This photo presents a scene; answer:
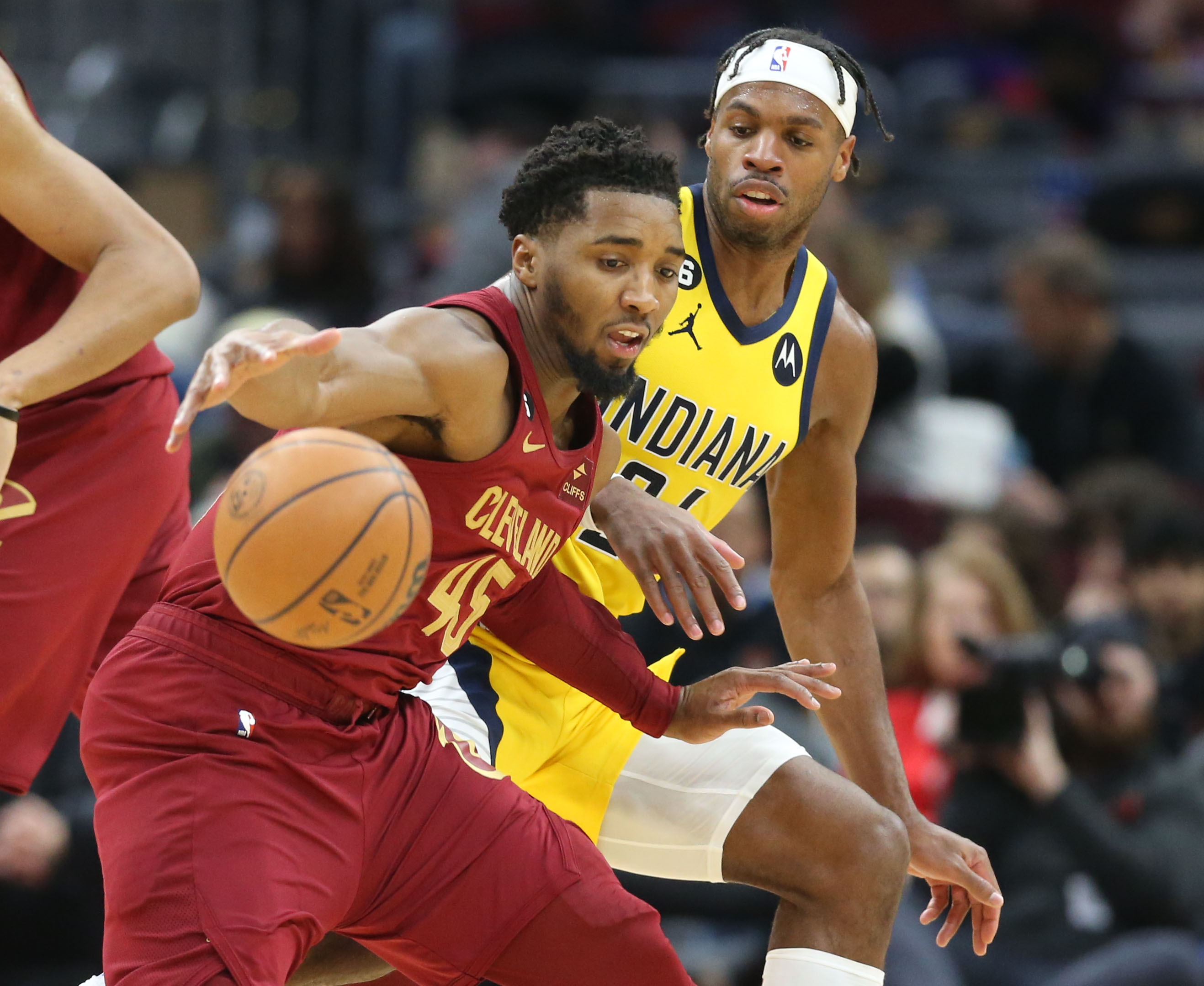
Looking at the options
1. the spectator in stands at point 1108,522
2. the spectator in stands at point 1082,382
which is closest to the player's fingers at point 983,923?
the spectator in stands at point 1108,522

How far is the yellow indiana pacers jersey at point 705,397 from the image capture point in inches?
184

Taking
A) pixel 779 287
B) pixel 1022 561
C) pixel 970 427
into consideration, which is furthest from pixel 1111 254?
pixel 779 287

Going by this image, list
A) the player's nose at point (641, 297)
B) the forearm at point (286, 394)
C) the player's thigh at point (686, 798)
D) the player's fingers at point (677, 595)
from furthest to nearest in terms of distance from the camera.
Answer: the player's thigh at point (686, 798)
the player's fingers at point (677, 595)
the player's nose at point (641, 297)
the forearm at point (286, 394)

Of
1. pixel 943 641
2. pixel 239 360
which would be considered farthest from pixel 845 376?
pixel 943 641

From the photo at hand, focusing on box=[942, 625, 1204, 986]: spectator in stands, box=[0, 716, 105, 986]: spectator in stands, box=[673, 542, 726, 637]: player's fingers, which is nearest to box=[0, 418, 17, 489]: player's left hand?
box=[673, 542, 726, 637]: player's fingers

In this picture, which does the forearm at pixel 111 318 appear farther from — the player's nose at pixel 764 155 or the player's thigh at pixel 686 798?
the player's thigh at pixel 686 798

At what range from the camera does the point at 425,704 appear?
4254mm

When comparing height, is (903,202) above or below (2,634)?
above

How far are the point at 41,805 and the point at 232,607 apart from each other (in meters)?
3.43

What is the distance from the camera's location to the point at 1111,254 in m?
11.7

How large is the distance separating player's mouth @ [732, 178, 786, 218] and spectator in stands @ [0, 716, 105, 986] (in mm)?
3786

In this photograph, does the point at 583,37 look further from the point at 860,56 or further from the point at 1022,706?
the point at 1022,706

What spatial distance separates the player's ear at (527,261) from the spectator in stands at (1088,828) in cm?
317

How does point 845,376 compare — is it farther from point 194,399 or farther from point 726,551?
point 194,399
